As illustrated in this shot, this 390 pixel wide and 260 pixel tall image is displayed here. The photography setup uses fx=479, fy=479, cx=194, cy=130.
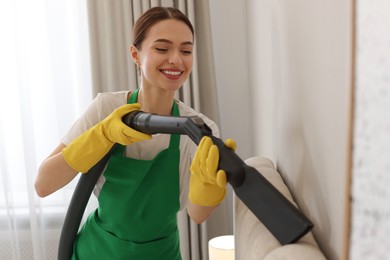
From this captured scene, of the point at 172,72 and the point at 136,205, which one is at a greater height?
the point at 172,72

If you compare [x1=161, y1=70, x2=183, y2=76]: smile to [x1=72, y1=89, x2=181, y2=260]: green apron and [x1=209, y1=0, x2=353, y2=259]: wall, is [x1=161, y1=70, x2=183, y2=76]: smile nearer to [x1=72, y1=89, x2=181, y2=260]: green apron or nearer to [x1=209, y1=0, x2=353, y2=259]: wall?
[x1=72, y1=89, x2=181, y2=260]: green apron

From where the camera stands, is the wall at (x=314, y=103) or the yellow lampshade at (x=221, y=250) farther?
the yellow lampshade at (x=221, y=250)

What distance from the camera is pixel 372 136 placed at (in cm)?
52

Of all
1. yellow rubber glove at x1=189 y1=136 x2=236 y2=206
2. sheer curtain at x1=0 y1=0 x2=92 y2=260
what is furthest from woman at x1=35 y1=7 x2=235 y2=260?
sheer curtain at x1=0 y1=0 x2=92 y2=260

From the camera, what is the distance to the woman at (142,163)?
1465 millimetres

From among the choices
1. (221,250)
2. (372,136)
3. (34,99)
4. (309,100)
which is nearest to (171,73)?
(309,100)

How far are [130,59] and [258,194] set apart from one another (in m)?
1.91

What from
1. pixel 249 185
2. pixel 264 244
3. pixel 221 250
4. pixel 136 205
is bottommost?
pixel 221 250

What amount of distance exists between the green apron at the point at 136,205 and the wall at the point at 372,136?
105cm

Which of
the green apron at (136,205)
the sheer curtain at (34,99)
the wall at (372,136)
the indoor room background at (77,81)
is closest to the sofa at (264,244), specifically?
the wall at (372,136)

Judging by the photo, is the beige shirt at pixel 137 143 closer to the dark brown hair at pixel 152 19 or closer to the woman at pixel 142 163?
the woman at pixel 142 163

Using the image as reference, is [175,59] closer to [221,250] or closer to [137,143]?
[137,143]

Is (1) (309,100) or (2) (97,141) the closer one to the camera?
(1) (309,100)

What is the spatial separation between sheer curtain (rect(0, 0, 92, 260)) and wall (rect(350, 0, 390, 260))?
239 centimetres
